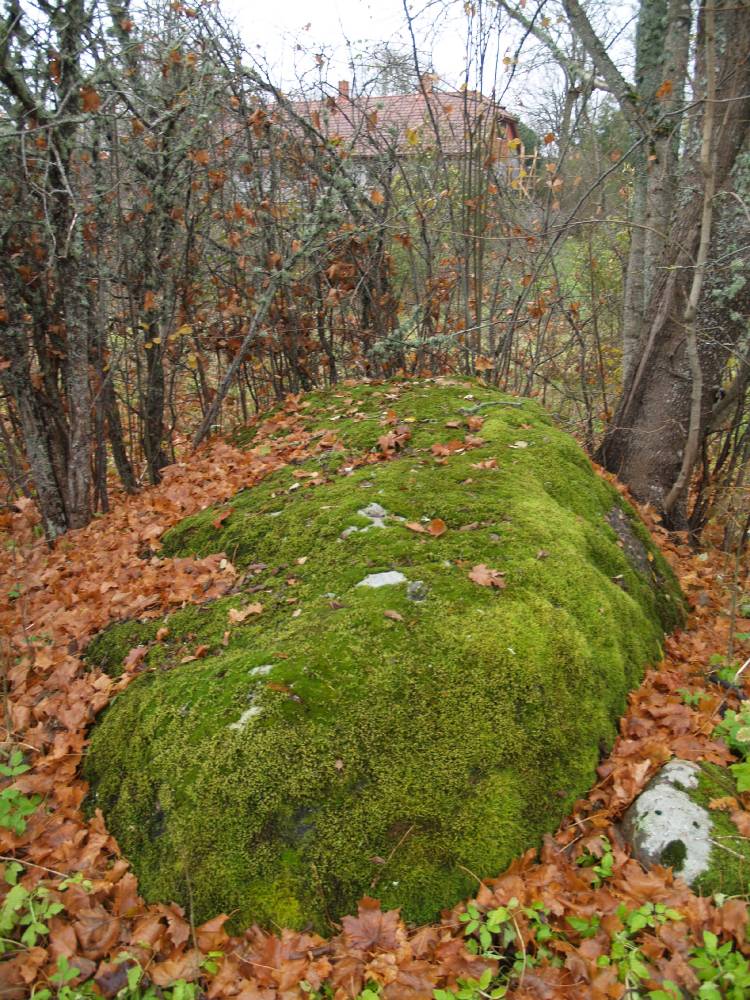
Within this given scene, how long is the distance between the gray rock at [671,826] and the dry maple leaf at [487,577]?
3.34 ft

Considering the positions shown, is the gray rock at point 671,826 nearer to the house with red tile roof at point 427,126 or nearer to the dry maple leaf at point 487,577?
the dry maple leaf at point 487,577

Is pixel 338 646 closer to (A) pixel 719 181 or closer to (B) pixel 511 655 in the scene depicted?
A: (B) pixel 511 655

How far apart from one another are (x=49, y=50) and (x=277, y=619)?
4687 mm

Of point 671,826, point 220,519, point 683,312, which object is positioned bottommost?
point 671,826

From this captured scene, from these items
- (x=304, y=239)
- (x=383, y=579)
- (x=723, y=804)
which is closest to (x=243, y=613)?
(x=383, y=579)

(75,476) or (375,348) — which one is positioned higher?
(375,348)

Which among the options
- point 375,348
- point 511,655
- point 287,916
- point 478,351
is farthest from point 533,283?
point 287,916

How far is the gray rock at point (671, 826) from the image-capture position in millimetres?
2199

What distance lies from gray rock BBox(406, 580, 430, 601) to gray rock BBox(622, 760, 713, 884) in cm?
119

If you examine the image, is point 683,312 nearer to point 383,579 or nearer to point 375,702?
point 383,579

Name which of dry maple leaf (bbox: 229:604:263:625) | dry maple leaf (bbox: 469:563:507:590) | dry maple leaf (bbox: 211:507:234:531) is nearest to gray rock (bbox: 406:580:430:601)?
dry maple leaf (bbox: 469:563:507:590)

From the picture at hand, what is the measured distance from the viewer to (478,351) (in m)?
6.91

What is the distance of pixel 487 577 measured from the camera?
3.00 meters

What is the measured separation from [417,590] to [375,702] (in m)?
0.64
